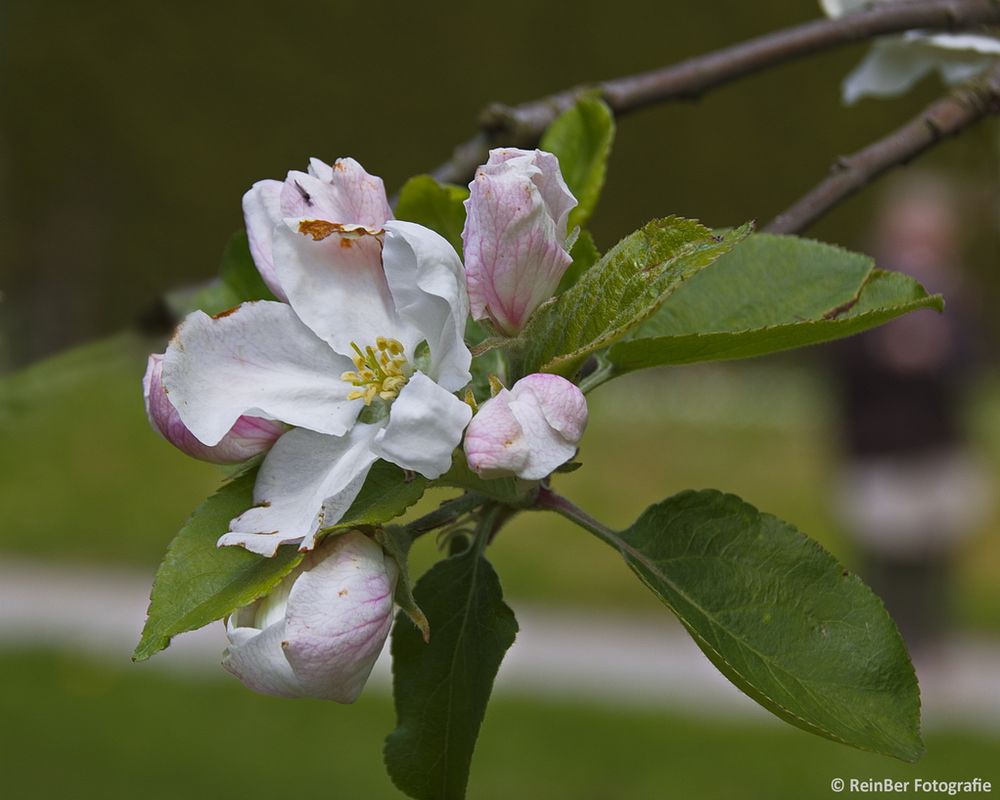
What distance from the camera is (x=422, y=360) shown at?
2.24ft

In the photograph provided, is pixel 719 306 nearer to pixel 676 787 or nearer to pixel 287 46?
pixel 676 787

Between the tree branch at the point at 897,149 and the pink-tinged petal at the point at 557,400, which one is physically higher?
the pink-tinged petal at the point at 557,400

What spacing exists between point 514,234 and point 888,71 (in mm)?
611

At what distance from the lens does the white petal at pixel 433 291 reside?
0.62 meters

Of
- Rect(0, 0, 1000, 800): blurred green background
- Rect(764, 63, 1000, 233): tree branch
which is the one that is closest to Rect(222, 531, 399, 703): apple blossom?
Rect(764, 63, 1000, 233): tree branch

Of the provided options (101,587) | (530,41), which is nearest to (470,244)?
(101,587)

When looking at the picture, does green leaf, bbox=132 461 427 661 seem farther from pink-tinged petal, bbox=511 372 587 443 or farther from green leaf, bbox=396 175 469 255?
green leaf, bbox=396 175 469 255

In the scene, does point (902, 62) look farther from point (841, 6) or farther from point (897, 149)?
point (897, 149)

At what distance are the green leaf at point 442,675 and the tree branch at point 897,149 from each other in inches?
13.6

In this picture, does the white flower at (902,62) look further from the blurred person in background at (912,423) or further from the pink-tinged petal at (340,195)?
the blurred person in background at (912,423)

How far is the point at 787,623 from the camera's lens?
70cm

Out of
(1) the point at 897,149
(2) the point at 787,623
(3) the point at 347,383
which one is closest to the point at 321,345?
(3) the point at 347,383

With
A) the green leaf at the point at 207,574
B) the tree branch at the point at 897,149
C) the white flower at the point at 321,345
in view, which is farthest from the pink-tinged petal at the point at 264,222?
the tree branch at the point at 897,149

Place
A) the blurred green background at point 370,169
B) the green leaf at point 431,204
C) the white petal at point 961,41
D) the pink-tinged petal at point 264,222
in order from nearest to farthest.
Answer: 1. the pink-tinged petal at point 264,222
2. the green leaf at point 431,204
3. the white petal at point 961,41
4. the blurred green background at point 370,169
